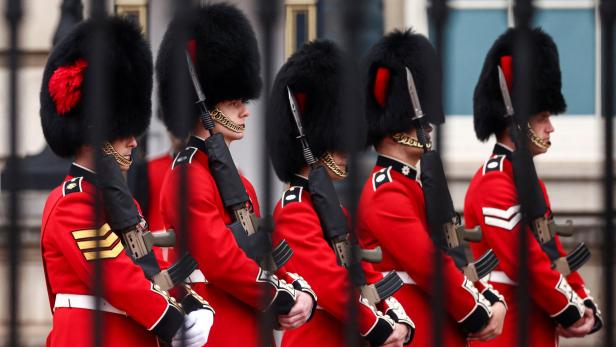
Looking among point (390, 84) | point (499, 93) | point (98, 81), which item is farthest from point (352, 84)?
point (499, 93)

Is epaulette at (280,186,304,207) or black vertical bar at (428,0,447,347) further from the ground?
black vertical bar at (428,0,447,347)

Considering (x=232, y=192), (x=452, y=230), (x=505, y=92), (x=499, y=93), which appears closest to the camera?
(x=232, y=192)

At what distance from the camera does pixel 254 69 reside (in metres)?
4.57

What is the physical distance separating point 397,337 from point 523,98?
88.9 inches

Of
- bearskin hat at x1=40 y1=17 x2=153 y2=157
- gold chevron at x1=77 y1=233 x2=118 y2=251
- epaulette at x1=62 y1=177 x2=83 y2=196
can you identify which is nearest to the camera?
gold chevron at x1=77 y1=233 x2=118 y2=251

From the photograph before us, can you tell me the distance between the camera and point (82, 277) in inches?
146

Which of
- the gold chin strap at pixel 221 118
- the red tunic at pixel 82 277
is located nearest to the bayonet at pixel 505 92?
the gold chin strap at pixel 221 118

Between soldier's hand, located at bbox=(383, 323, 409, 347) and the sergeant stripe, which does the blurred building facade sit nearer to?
soldier's hand, located at bbox=(383, 323, 409, 347)

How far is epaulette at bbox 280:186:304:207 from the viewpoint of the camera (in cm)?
442

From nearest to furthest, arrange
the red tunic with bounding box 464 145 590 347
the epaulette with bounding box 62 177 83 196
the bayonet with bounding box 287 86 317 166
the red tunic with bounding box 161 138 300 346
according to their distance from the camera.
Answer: the epaulette with bounding box 62 177 83 196
the red tunic with bounding box 161 138 300 346
the bayonet with bounding box 287 86 317 166
the red tunic with bounding box 464 145 590 347

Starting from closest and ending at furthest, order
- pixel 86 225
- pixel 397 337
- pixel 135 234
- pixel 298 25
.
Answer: pixel 86 225 < pixel 135 234 < pixel 397 337 < pixel 298 25

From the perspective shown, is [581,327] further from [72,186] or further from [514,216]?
[72,186]

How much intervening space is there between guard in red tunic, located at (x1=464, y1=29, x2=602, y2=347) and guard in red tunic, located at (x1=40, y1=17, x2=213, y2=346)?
4.57 ft

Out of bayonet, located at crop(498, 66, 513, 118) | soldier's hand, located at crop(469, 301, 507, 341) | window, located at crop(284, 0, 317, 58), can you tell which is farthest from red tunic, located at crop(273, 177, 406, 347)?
window, located at crop(284, 0, 317, 58)
